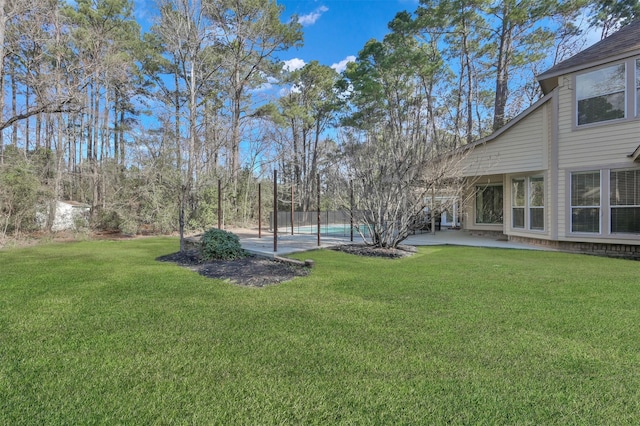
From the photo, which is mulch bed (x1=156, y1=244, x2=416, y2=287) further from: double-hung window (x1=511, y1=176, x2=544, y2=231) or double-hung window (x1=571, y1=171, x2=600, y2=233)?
double-hung window (x1=571, y1=171, x2=600, y2=233)

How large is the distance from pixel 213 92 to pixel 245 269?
14809mm

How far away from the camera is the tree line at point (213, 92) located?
1101cm

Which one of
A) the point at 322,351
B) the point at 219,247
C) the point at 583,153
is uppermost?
the point at 583,153

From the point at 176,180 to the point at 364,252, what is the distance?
31.7 ft

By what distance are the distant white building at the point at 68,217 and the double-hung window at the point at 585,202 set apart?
1688 centimetres

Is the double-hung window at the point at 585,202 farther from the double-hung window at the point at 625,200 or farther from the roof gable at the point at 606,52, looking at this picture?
the roof gable at the point at 606,52

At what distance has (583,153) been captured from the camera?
7.84m

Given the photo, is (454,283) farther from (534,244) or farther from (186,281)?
(534,244)

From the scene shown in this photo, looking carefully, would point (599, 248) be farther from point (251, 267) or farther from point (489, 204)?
point (251, 267)

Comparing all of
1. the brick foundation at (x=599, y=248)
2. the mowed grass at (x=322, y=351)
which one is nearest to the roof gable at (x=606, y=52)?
the brick foundation at (x=599, y=248)

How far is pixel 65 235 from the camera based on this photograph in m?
12.1

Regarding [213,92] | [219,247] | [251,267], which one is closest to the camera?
[251,267]

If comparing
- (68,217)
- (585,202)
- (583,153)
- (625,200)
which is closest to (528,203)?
(585,202)

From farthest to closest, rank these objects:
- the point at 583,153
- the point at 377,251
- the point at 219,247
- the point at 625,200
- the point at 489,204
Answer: the point at 489,204 → the point at 583,153 → the point at 377,251 → the point at 625,200 → the point at 219,247
